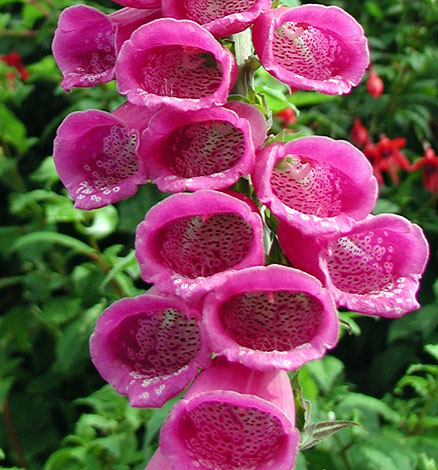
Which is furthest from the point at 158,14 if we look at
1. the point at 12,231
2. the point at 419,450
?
the point at 12,231

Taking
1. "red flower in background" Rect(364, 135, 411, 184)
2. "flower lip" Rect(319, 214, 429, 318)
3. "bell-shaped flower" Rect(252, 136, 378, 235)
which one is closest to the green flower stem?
"bell-shaped flower" Rect(252, 136, 378, 235)

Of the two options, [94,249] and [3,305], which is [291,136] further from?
[3,305]

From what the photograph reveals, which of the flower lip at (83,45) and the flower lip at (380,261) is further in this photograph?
the flower lip at (83,45)

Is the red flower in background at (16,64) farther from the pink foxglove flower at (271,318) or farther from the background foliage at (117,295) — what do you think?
the pink foxglove flower at (271,318)

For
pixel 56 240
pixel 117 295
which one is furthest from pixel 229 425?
pixel 56 240

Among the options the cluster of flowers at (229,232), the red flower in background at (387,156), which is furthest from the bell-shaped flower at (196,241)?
the red flower in background at (387,156)

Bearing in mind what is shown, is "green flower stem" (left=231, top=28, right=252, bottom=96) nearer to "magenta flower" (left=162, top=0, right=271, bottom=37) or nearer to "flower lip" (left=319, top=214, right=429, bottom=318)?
"magenta flower" (left=162, top=0, right=271, bottom=37)
